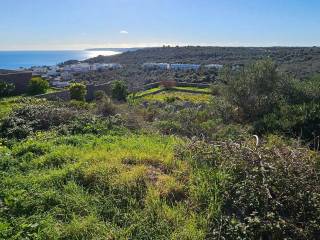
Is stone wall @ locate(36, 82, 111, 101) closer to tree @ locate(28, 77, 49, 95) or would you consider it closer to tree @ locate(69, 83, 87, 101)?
tree @ locate(69, 83, 87, 101)

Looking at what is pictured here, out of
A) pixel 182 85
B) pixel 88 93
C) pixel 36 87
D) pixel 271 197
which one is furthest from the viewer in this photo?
pixel 182 85

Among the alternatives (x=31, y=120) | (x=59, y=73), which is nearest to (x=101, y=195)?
(x=31, y=120)

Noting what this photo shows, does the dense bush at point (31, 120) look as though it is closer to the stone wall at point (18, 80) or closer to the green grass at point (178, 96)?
the stone wall at point (18, 80)

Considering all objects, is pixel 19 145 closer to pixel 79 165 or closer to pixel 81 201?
pixel 79 165

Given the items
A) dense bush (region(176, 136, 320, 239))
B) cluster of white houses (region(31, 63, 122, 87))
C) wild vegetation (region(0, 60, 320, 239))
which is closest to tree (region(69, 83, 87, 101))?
cluster of white houses (region(31, 63, 122, 87))

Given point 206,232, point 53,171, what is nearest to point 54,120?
point 53,171

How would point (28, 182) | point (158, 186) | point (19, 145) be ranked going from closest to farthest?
point (158, 186), point (28, 182), point (19, 145)

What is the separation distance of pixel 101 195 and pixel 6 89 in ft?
43.6

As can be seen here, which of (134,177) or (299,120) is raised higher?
(134,177)

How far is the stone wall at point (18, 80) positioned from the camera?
1658 centimetres

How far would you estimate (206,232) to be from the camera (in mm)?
3488

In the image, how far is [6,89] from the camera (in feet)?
52.1

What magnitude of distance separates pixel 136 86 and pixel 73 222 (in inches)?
1239

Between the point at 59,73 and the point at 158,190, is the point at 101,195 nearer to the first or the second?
the point at 158,190
